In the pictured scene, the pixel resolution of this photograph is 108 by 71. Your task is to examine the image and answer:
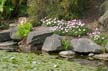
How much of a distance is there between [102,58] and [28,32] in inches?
143

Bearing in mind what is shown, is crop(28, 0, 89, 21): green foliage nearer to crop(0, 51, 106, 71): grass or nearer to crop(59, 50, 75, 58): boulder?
crop(59, 50, 75, 58): boulder

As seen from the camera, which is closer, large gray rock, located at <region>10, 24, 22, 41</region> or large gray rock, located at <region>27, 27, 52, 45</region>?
large gray rock, located at <region>27, 27, 52, 45</region>

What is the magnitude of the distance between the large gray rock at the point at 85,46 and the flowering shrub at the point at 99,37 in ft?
0.80

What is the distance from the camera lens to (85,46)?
12227mm

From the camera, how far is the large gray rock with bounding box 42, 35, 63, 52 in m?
12.6

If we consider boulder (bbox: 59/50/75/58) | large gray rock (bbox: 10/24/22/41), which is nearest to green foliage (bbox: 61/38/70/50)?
boulder (bbox: 59/50/75/58)

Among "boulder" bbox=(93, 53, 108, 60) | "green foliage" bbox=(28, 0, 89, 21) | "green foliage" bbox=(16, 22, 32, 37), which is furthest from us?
"green foliage" bbox=(28, 0, 89, 21)

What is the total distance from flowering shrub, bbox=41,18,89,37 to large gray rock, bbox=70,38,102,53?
0.69m

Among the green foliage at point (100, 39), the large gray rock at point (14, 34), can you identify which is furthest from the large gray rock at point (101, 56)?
the large gray rock at point (14, 34)

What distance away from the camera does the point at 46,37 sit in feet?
44.1

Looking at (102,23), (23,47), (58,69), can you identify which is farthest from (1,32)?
(58,69)

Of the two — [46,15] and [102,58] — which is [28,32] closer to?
[46,15]

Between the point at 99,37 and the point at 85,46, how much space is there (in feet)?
2.28

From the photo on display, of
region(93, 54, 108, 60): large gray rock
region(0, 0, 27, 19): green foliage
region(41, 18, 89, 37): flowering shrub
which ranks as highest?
region(0, 0, 27, 19): green foliage
